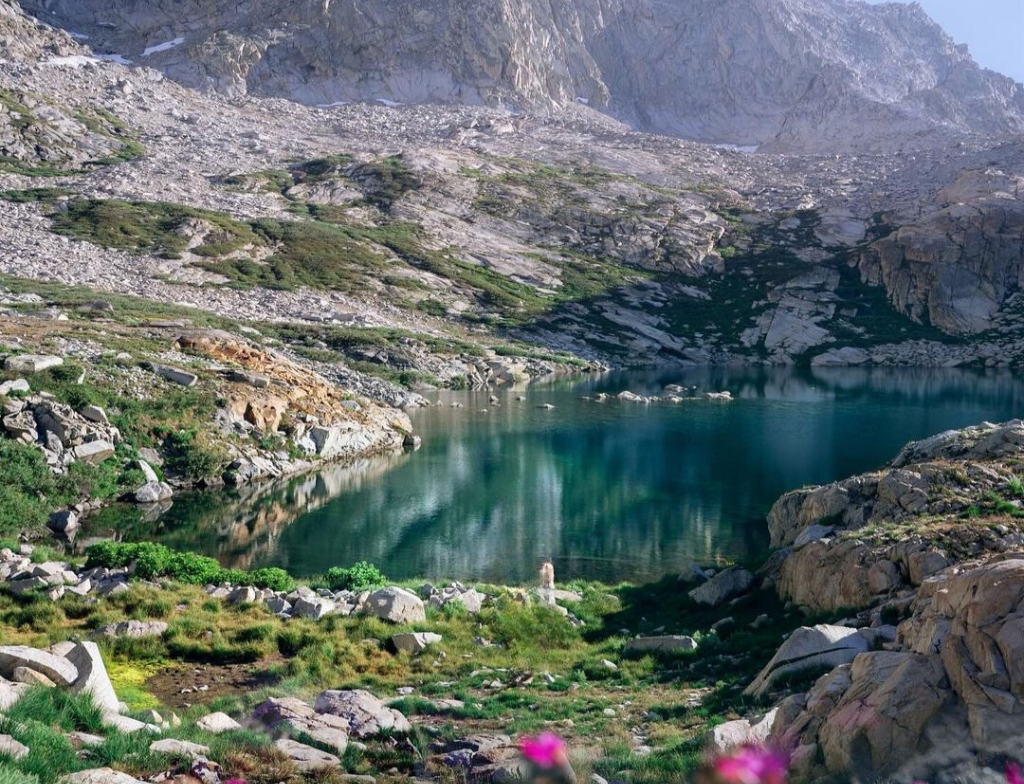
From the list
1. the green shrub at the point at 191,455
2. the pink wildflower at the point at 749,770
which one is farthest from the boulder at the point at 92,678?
the green shrub at the point at 191,455

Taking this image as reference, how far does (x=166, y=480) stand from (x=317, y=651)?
24912 millimetres

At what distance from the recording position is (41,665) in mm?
10266

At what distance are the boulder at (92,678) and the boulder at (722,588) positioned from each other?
49.5 feet

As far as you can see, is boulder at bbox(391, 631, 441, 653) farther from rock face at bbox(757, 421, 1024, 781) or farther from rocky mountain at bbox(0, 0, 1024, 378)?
rocky mountain at bbox(0, 0, 1024, 378)

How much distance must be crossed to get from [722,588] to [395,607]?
28.5ft

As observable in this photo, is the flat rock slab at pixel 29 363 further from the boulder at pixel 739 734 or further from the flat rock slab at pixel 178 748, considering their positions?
the boulder at pixel 739 734

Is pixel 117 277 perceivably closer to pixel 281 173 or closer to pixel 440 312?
pixel 440 312

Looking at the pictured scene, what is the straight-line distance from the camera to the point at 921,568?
1582 centimetres

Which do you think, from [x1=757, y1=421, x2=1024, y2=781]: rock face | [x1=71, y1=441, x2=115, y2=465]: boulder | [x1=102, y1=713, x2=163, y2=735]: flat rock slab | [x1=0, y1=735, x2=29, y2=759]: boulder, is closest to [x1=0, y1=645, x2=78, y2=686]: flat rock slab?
[x1=102, y1=713, x2=163, y2=735]: flat rock slab

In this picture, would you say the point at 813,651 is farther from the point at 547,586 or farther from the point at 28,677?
the point at 547,586

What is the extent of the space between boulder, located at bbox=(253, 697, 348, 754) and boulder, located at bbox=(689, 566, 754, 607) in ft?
41.6

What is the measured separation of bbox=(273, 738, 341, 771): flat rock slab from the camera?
8.87m

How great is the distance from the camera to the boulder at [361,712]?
10922 millimetres

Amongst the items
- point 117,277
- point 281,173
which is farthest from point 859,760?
point 281,173
